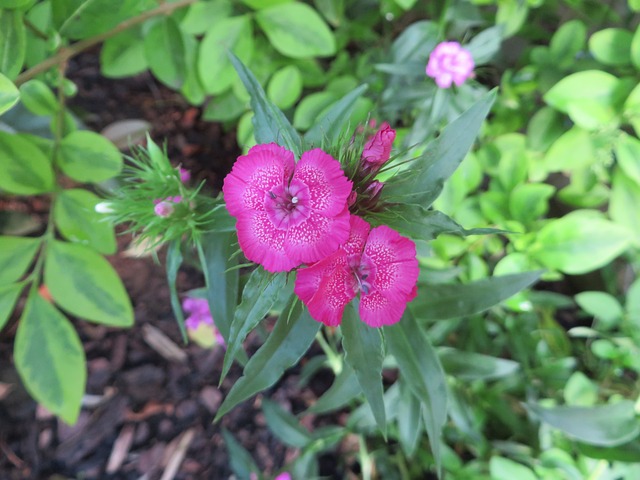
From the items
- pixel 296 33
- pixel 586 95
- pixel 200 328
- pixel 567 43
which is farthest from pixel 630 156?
pixel 200 328

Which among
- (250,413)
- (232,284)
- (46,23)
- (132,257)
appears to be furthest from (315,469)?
(46,23)

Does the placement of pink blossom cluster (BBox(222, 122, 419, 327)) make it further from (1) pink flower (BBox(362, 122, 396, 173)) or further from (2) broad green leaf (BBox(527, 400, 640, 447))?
(2) broad green leaf (BBox(527, 400, 640, 447))

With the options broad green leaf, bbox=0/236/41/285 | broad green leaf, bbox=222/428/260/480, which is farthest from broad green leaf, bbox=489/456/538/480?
broad green leaf, bbox=0/236/41/285

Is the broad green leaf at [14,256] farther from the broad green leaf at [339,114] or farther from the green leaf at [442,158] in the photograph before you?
the green leaf at [442,158]

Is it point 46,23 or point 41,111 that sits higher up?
point 46,23

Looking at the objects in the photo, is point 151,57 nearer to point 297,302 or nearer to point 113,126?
point 113,126

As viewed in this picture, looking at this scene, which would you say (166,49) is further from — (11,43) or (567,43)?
(567,43)

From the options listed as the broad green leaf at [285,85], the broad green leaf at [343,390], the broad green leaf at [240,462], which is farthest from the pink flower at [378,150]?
the broad green leaf at [240,462]
